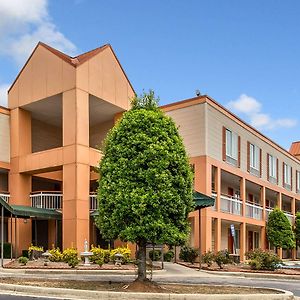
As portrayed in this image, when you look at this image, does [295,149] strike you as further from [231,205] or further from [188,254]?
[188,254]

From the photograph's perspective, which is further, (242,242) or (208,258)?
(242,242)

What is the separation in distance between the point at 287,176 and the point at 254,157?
10.5 meters

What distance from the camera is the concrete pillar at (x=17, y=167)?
31.2m

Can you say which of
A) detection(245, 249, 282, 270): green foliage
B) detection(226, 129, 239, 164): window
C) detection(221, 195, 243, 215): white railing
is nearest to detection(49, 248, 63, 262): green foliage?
detection(245, 249, 282, 270): green foliage

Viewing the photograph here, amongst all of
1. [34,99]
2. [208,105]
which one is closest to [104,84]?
[34,99]

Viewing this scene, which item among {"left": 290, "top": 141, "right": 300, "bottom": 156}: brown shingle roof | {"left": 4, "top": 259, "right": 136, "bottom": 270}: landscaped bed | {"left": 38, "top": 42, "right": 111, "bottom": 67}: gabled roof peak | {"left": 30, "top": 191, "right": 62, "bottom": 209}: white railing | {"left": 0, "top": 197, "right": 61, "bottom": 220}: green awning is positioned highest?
{"left": 38, "top": 42, "right": 111, "bottom": 67}: gabled roof peak

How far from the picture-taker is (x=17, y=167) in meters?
31.7

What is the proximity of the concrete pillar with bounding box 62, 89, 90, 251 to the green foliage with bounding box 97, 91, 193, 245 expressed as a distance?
12764 mm

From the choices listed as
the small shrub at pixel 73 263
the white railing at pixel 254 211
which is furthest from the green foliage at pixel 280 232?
the small shrub at pixel 73 263

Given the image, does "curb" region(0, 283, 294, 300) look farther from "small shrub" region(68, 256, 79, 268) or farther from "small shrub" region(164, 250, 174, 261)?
"small shrub" region(164, 250, 174, 261)

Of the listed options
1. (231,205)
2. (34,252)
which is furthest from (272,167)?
(34,252)

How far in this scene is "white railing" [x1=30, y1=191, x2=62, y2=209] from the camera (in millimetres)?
30516

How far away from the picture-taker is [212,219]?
31484 mm

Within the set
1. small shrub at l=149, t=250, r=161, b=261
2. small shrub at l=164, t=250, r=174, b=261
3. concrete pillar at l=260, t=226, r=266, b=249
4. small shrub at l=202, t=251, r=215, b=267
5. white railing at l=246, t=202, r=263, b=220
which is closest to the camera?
small shrub at l=202, t=251, r=215, b=267
